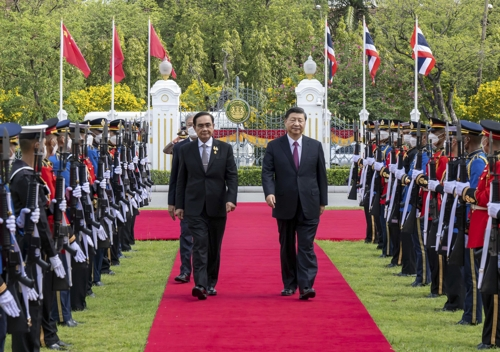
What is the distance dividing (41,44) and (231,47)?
15.1 metres

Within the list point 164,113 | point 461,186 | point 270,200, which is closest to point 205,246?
point 270,200

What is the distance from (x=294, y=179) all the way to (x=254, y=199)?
1572 centimetres

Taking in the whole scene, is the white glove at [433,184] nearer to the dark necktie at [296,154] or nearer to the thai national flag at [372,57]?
the dark necktie at [296,154]

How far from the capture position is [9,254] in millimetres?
6516

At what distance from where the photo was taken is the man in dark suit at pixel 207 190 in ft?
35.2

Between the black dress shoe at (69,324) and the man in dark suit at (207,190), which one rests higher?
the man in dark suit at (207,190)

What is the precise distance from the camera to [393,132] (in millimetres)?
14727

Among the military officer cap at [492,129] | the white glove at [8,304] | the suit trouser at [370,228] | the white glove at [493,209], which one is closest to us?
the white glove at [8,304]

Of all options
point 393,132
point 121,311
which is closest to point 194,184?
point 121,311

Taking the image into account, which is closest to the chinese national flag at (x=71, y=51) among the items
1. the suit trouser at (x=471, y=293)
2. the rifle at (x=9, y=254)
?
the suit trouser at (x=471, y=293)

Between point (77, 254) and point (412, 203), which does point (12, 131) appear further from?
point (412, 203)

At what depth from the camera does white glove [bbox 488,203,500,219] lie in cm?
765

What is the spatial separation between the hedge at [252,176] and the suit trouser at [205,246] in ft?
55.2

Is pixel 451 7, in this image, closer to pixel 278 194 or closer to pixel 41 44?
pixel 41 44
